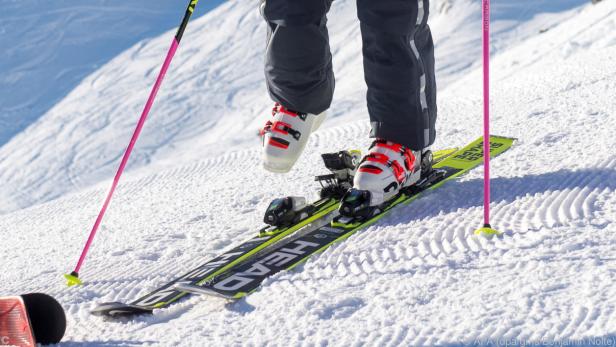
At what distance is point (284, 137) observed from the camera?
2908 millimetres

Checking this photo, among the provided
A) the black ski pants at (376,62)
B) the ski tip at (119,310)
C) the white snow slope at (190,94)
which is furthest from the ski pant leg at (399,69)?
the white snow slope at (190,94)

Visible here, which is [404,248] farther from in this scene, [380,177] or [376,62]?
[376,62]

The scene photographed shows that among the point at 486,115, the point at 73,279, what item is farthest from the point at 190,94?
the point at 486,115

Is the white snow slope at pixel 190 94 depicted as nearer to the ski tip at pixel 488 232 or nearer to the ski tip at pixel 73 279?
the ski tip at pixel 73 279

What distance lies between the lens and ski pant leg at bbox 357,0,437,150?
260 centimetres

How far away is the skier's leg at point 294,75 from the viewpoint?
2.81 metres

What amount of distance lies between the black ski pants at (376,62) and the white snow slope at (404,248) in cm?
33

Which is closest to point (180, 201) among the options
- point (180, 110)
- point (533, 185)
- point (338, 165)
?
point (338, 165)

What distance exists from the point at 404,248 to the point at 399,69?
0.71 m

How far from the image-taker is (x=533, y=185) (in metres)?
2.74

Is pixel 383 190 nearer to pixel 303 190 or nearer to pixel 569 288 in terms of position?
pixel 303 190

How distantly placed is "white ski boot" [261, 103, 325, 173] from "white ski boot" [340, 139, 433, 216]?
11.4 inches

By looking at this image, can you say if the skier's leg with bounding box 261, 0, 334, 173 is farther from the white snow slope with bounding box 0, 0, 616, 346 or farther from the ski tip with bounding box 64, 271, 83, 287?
the ski tip with bounding box 64, 271, 83, 287

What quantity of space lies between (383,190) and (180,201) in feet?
4.15
